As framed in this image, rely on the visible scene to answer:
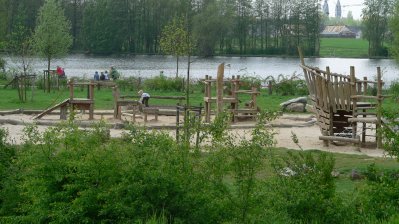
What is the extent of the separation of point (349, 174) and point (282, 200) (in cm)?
593

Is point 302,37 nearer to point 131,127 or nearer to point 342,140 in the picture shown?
point 342,140

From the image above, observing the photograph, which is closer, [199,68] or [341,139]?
[341,139]

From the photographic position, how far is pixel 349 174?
16.0 m

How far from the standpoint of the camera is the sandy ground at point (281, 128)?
2000cm

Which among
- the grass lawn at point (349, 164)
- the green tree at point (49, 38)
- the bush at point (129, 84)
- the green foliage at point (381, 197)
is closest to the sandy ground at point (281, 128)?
the grass lawn at point (349, 164)

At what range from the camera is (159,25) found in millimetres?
99500

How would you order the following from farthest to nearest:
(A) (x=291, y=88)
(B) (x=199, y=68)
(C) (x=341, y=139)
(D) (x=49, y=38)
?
1. (B) (x=199, y=68)
2. (D) (x=49, y=38)
3. (A) (x=291, y=88)
4. (C) (x=341, y=139)

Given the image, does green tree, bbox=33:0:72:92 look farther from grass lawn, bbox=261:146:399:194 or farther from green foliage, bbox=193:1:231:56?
green foliage, bbox=193:1:231:56

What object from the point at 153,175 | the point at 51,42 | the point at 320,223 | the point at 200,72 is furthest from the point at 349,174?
the point at 200,72

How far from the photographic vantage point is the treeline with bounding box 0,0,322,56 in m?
96.2

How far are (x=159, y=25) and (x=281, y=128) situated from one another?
7636cm

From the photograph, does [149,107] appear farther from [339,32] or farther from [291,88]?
[339,32]

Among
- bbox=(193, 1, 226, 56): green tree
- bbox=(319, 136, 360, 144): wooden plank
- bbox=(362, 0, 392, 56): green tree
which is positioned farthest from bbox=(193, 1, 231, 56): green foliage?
bbox=(319, 136, 360, 144): wooden plank

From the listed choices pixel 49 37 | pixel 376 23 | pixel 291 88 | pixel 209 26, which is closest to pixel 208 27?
pixel 209 26
